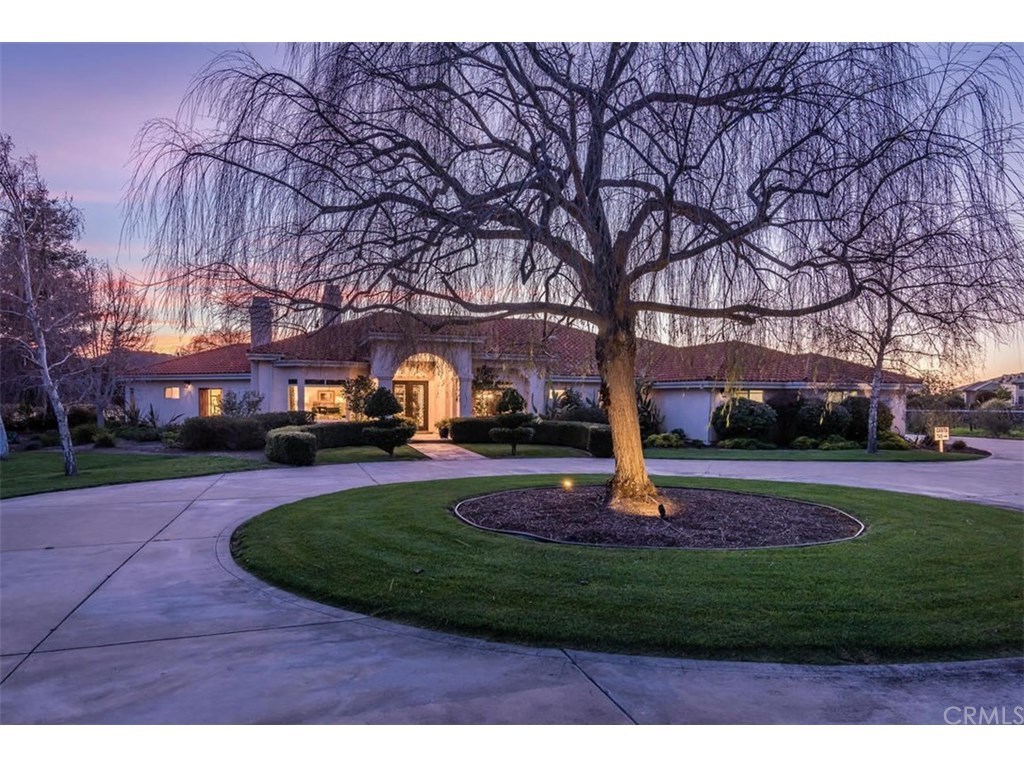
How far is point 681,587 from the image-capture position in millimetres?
5570

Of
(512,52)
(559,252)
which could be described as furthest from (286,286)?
Answer: (512,52)

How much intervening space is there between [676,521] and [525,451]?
41.3ft

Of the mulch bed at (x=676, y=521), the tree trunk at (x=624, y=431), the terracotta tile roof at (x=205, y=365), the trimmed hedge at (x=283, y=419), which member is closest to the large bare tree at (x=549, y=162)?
the tree trunk at (x=624, y=431)

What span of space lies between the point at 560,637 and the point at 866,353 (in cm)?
474

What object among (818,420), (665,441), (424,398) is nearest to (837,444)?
(818,420)

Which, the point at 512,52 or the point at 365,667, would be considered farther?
the point at 512,52

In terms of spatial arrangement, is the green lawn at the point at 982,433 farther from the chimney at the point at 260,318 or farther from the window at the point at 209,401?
the chimney at the point at 260,318

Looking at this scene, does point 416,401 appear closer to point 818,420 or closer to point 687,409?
point 687,409

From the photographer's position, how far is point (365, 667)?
4051mm

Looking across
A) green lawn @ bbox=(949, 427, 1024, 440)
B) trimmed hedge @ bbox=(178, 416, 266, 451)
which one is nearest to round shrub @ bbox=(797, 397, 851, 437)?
green lawn @ bbox=(949, 427, 1024, 440)

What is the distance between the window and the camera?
2645cm

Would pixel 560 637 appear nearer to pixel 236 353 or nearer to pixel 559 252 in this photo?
pixel 559 252

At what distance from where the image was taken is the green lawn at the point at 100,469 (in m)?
12.8

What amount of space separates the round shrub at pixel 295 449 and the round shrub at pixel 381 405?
2970mm
